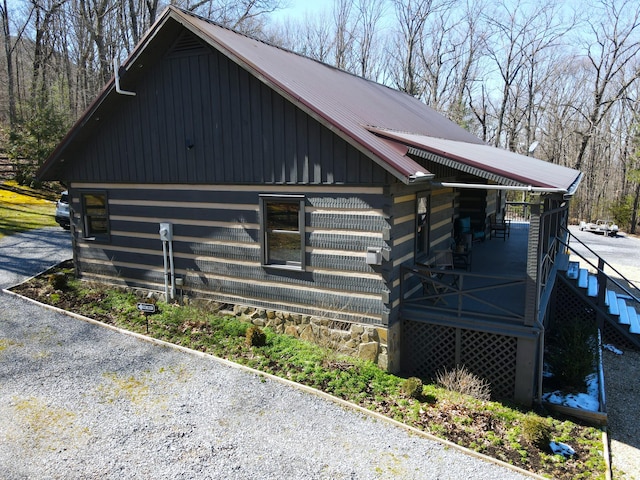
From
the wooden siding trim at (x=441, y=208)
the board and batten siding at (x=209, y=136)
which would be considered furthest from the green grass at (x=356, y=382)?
the wooden siding trim at (x=441, y=208)

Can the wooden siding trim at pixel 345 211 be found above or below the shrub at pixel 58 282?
above

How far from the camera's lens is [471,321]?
27.6ft

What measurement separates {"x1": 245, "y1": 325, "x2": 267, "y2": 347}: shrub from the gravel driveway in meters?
0.73

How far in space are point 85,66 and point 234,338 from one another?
1200 inches

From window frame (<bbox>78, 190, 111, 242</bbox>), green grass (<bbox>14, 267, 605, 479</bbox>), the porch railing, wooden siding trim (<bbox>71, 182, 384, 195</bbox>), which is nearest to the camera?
green grass (<bbox>14, 267, 605, 479</bbox>)

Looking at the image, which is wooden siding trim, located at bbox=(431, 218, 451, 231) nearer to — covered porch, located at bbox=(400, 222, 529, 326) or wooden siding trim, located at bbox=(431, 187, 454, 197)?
wooden siding trim, located at bbox=(431, 187, 454, 197)

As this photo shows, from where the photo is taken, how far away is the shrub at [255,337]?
8.88 metres

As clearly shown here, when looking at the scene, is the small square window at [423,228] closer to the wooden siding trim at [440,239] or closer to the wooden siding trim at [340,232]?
the wooden siding trim at [440,239]

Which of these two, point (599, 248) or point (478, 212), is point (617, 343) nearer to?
point (478, 212)

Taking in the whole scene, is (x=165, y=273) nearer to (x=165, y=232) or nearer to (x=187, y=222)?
(x=165, y=232)

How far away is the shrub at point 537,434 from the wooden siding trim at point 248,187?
4.17m

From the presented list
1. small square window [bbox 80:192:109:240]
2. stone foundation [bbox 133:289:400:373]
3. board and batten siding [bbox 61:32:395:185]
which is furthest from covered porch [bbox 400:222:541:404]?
small square window [bbox 80:192:109:240]

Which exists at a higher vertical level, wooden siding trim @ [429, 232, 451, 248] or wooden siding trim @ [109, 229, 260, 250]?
wooden siding trim @ [109, 229, 260, 250]

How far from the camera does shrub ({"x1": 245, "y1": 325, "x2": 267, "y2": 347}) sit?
29.1 ft
